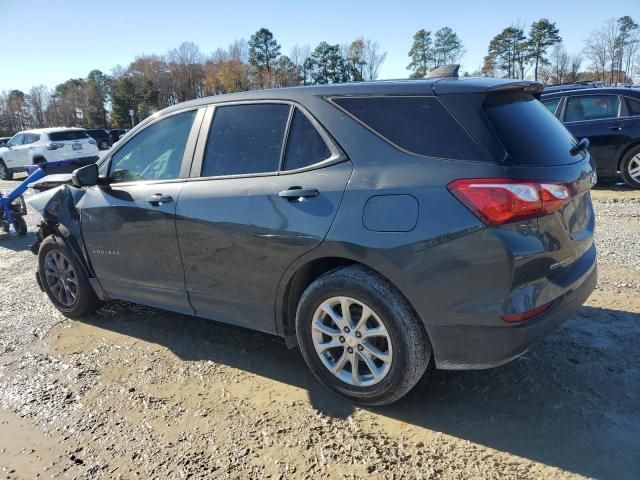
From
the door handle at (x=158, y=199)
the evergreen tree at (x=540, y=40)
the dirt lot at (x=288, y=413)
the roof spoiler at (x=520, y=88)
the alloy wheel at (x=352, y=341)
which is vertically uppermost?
the evergreen tree at (x=540, y=40)

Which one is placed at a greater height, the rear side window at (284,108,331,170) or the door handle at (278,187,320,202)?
the rear side window at (284,108,331,170)

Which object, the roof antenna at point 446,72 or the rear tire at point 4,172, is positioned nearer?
the roof antenna at point 446,72

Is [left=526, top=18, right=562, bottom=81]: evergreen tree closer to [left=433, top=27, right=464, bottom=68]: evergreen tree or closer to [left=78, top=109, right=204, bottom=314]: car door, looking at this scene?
[left=433, top=27, right=464, bottom=68]: evergreen tree

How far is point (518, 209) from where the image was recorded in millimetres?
2324

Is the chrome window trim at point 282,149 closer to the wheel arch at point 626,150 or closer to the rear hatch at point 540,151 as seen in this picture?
the rear hatch at point 540,151

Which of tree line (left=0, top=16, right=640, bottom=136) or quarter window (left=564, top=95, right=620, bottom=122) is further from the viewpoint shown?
tree line (left=0, top=16, right=640, bottom=136)

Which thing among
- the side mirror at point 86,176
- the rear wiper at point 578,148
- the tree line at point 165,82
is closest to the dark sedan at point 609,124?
the rear wiper at point 578,148

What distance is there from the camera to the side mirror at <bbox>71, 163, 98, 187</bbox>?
3902mm

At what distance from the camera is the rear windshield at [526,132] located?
8.14 ft

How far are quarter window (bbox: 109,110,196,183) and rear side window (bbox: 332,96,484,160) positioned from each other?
1405 mm

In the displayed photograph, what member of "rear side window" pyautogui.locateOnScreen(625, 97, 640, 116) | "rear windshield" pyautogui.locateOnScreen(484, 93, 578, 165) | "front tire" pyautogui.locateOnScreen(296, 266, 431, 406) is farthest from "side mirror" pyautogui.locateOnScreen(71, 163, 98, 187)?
"rear side window" pyautogui.locateOnScreen(625, 97, 640, 116)

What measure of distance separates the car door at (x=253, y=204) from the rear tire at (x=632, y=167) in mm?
7735

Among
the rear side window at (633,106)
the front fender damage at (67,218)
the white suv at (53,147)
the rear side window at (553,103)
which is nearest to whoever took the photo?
the front fender damage at (67,218)

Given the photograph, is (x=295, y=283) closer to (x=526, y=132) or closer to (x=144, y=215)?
(x=144, y=215)
